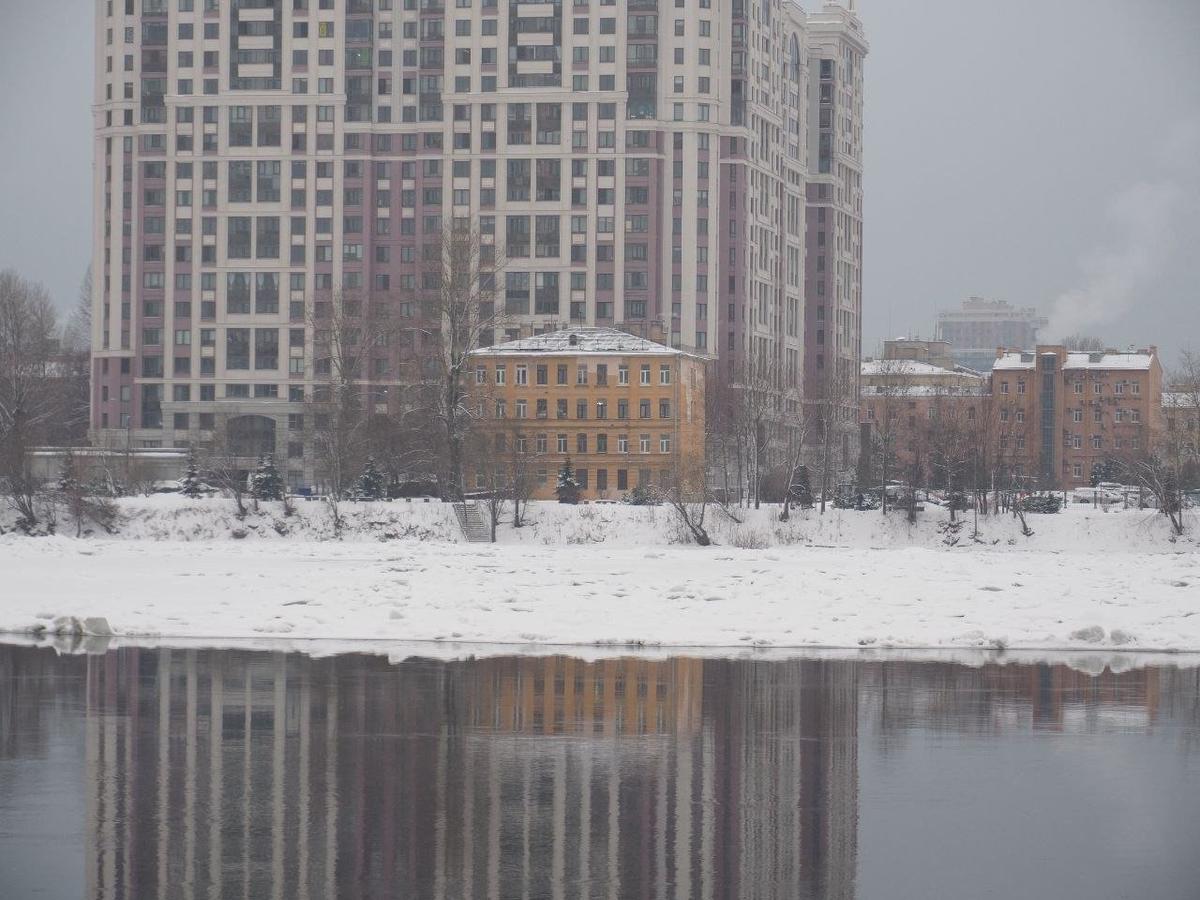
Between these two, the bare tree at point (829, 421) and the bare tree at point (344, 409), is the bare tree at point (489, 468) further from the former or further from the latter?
the bare tree at point (829, 421)

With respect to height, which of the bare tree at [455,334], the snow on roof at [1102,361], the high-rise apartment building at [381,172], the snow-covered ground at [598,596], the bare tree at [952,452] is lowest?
the snow-covered ground at [598,596]

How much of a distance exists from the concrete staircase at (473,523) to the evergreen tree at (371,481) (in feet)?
40.9

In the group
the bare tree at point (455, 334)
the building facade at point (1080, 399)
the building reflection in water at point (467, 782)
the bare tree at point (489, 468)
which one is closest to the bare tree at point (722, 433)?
the bare tree at point (489, 468)

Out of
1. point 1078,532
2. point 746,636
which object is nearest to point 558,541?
point 1078,532

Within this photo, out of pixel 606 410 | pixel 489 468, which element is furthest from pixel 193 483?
pixel 606 410

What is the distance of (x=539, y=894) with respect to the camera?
1309 centimetres

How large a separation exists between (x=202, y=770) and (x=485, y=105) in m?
145

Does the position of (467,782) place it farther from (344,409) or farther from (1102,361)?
(1102,361)

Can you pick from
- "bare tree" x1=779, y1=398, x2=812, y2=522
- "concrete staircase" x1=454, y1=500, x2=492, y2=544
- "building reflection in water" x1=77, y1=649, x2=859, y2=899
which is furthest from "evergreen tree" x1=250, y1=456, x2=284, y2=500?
"building reflection in water" x1=77, y1=649, x2=859, y2=899

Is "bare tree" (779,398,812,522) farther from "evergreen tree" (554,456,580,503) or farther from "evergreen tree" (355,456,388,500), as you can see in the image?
"evergreen tree" (355,456,388,500)

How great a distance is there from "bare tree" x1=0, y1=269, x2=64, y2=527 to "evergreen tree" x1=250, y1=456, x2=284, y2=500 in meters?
10.5

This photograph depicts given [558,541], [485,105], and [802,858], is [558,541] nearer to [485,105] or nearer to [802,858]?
[802,858]

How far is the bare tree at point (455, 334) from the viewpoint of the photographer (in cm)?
8488

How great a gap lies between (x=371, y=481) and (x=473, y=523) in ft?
51.9
